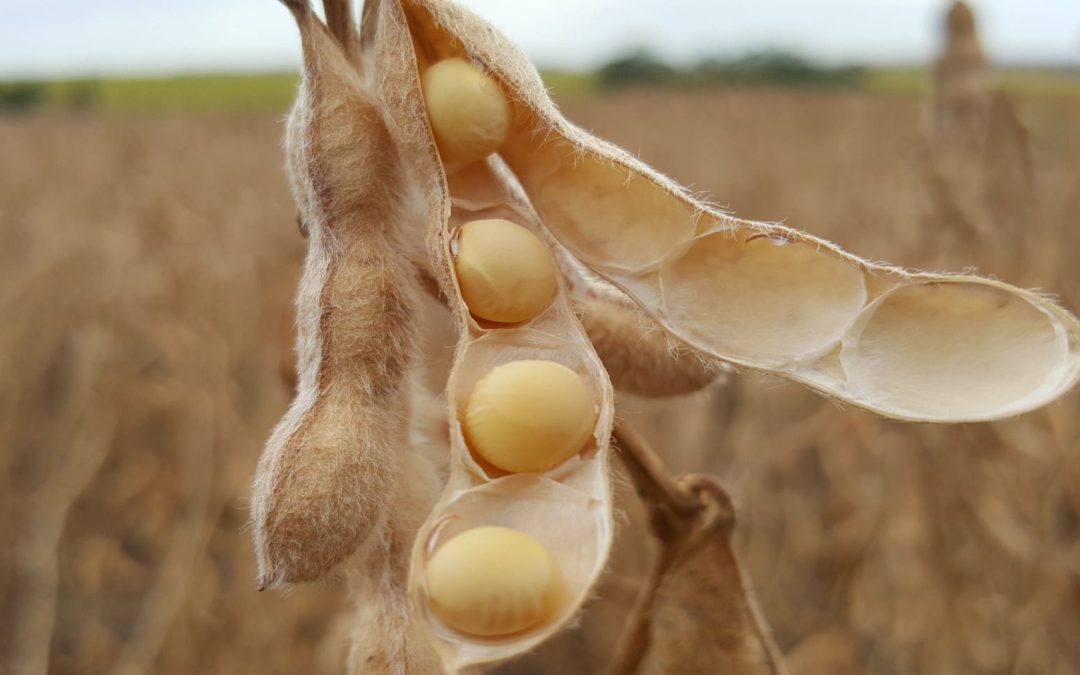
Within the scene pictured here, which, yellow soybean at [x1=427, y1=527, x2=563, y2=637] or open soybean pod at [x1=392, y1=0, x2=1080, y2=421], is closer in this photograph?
yellow soybean at [x1=427, y1=527, x2=563, y2=637]

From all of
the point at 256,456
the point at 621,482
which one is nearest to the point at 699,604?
the point at 621,482

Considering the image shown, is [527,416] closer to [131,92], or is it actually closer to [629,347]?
[629,347]

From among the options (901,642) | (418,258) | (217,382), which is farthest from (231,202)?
(418,258)

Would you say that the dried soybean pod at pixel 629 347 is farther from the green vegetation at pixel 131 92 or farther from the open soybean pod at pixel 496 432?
the green vegetation at pixel 131 92

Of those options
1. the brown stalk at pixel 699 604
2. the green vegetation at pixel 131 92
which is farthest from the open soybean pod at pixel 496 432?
the green vegetation at pixel 131 92

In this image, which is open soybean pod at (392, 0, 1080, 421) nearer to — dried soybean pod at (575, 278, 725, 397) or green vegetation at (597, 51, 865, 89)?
dried soybean pod at (575, 278, 725, 397)

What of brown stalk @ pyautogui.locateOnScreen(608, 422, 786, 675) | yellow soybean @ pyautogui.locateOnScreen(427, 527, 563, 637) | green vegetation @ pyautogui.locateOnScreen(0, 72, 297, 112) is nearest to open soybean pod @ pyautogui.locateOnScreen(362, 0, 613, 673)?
yellow soybean @ pyautogui.locateOnScreen(427, 527, 563, 637)
